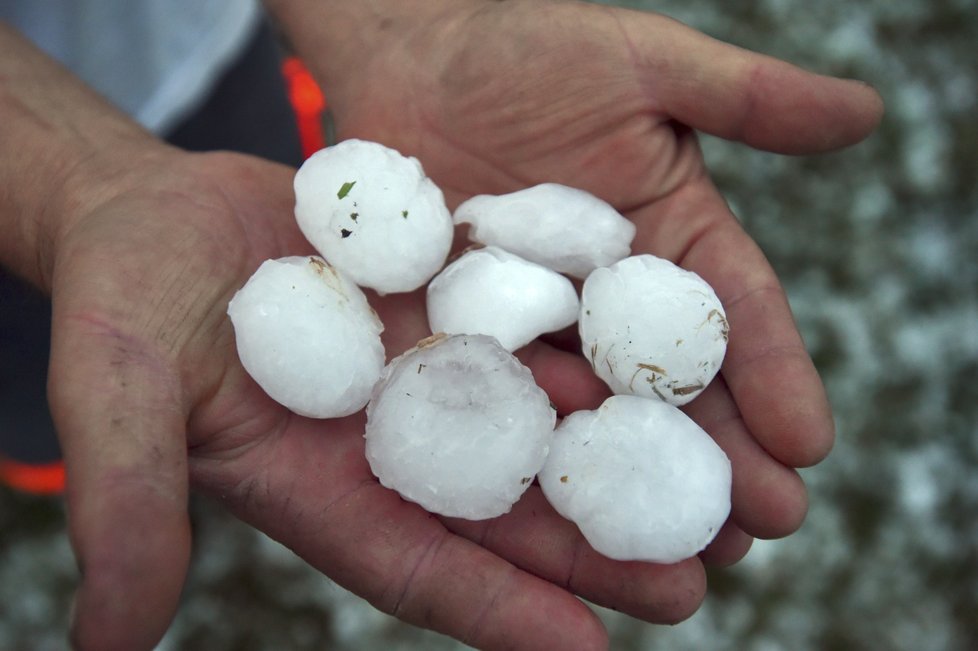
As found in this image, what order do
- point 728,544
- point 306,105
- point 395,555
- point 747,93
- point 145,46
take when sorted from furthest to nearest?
point 306,105
point 145,46
point 747,93
point 728,544
point 395,555

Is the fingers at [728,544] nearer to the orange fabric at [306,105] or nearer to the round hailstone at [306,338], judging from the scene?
the round hailstone at [306,338]

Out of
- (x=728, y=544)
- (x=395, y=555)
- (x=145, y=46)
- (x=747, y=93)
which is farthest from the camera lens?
(x=145, y=46)

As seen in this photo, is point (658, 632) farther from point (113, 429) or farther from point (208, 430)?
point (113, 429)

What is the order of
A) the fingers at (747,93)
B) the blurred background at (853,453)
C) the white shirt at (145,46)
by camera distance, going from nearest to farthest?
the fingers at (747,93)
the white shirt at (145,46)
the blurred background at (853,453)

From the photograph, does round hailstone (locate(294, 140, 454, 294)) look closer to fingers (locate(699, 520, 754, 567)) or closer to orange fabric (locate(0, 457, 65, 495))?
fingers (locate(699, 520, 754, 567))

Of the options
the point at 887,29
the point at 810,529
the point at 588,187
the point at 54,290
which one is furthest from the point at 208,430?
the point at 887,29

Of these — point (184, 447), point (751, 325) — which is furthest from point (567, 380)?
point (184, 447)

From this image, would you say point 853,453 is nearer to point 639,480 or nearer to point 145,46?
point 639,480

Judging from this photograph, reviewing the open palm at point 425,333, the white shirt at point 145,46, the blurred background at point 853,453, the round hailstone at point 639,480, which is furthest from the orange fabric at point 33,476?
the round hailstone at point 639,480
